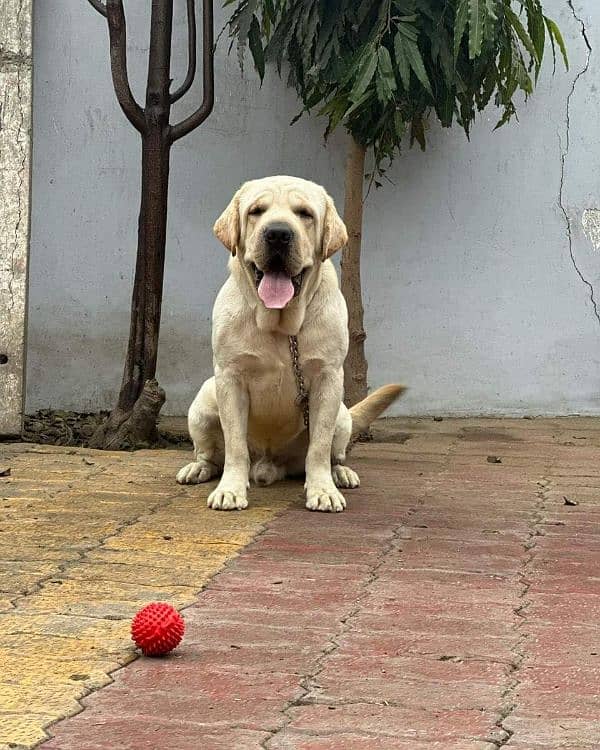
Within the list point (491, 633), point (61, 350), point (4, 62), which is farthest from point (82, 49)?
point (491, 633)

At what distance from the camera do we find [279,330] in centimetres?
454

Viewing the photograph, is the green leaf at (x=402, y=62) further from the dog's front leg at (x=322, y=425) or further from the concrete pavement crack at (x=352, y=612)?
the concrete pavement crack at (x=352, y=612)

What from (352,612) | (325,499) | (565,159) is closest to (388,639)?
(352,612)

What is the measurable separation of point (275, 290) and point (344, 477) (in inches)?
38.4

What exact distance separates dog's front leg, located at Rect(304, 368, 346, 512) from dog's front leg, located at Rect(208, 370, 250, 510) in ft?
0.82

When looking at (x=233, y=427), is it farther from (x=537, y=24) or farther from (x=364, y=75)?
(x=537, y=24)

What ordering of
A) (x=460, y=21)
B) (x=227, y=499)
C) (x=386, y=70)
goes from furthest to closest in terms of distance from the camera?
(x=386, y=70) → (x=460, y=21) → (x=227, y=499)

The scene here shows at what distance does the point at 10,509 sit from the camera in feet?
14.4

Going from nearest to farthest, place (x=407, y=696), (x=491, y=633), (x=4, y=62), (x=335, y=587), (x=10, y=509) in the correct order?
1. (x=407, y=696)
2. (x=491, y=633)
3. (x=335, y=587)
4. (x=10, y=509)
5. (x=4, y=62)

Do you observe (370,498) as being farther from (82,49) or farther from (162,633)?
(82,49)

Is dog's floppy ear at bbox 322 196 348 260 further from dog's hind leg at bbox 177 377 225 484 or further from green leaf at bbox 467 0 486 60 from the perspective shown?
green leaf at bbox 467 0 486 60

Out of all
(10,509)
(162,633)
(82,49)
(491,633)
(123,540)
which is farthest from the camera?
(82,49)

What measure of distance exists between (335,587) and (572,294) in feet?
14.2

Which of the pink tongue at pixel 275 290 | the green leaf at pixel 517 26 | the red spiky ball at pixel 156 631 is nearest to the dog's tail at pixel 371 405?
the pink tongue at pixel 275 290
